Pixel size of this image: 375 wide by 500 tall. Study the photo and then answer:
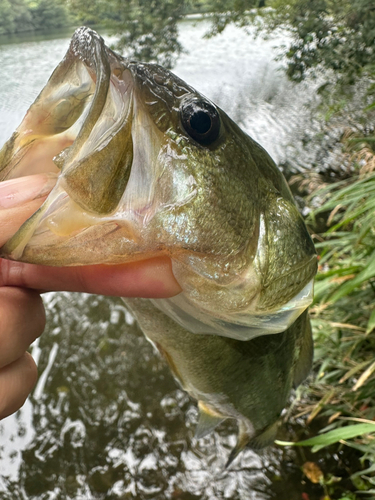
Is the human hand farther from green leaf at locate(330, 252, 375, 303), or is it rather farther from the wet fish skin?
green leaf at locate(330, 252, 375, 303)

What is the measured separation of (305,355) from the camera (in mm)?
1167

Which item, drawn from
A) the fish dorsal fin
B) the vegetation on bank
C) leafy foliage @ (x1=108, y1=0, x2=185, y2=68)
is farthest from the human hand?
leafy foliage @ (x1=108, y1=0, x2=185, y2=68)

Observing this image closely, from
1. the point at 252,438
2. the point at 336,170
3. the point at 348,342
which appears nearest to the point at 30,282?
the point at 252,438

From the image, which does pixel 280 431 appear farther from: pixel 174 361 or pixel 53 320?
pixel 53 320

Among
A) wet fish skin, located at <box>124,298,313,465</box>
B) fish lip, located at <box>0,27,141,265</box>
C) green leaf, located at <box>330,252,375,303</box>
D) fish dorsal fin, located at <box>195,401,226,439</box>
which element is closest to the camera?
fish lip, located at <box>0,27,141,265</box>

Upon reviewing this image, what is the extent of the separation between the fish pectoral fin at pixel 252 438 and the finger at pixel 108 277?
0.91 m

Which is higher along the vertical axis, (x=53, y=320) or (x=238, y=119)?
(x=238, y=119)

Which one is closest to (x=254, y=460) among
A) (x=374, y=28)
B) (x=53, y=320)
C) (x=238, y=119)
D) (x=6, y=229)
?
(x=53, y=320)

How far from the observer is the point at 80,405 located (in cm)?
248

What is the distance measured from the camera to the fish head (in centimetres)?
53

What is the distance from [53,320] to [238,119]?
14.2 ft

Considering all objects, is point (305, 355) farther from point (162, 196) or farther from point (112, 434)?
point (112, 434)

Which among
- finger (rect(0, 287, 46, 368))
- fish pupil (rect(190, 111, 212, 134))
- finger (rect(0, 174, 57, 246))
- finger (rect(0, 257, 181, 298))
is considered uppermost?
fish pupil (rect(190, 111, 212, 134))

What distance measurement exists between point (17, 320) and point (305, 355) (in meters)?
0.82
